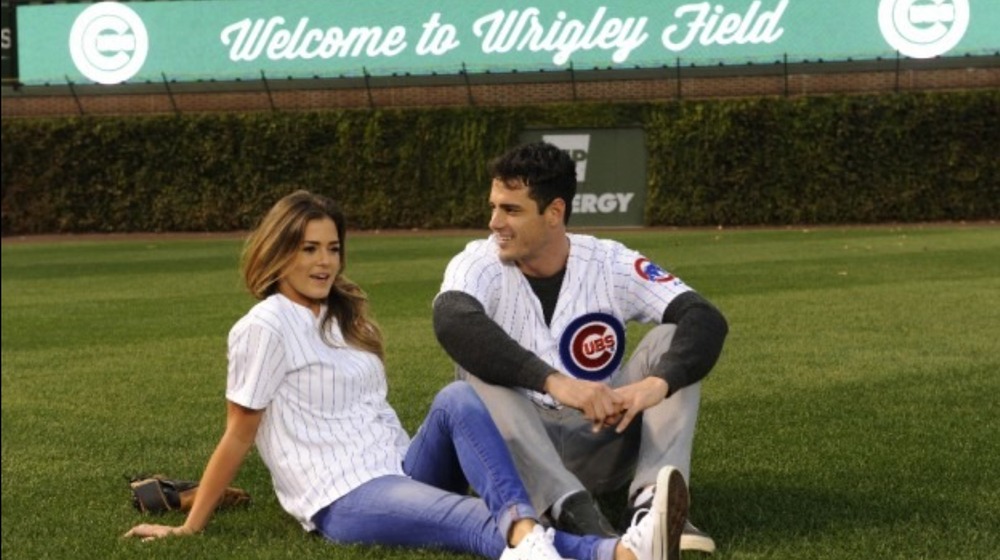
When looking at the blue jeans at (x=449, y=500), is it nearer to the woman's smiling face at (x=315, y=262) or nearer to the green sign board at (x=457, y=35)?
the woman's smiling face at (x=315, y=262)

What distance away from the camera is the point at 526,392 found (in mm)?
5734

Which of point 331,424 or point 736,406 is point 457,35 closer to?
point 736,406

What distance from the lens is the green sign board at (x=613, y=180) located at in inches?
1291

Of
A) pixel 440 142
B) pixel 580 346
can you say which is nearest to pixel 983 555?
pixel 580 346

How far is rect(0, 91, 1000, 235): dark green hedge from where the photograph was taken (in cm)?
3084

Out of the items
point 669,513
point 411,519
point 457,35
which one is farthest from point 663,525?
point 457,35

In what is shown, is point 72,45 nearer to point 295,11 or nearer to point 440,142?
point 295,11

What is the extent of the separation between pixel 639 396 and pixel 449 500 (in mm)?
714

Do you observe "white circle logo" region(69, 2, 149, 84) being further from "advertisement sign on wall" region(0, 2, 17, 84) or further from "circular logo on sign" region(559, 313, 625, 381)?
"circular logo on sign" region(559, 313, 625, 381)

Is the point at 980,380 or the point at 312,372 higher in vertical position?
the point at 312,372

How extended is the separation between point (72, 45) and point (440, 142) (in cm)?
1191

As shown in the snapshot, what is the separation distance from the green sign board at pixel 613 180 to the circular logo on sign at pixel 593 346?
2687 cm

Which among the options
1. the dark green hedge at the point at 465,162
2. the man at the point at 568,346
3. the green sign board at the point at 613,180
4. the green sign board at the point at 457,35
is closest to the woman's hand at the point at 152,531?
the man at the point at 568,346

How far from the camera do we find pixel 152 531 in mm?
5523
